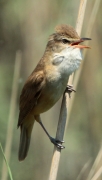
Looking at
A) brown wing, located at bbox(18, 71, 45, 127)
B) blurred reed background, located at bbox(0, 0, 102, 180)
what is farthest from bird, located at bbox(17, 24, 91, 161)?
blurred reed background, located at bbox(0, 0, 102, 180)

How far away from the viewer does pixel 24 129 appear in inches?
176

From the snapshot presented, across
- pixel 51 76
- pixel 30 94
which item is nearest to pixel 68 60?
pixel 51 76

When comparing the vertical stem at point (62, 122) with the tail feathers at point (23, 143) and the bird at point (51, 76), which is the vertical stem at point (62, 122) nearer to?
the bird at point (51, 76)

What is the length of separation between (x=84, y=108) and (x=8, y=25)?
1.21 m

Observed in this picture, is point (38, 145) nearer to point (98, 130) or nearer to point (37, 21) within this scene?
point (98, 130)

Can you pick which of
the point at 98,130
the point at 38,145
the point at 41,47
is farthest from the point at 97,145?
the point at 41,47

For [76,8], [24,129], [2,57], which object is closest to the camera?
[24,129]

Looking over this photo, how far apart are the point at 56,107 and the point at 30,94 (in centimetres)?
93

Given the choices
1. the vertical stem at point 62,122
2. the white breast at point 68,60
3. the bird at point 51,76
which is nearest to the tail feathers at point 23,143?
the bird at point 51,76

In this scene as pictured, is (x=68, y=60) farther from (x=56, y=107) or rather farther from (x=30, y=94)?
(x=56, y=107)

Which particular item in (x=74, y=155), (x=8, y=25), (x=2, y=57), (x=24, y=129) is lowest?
(x=74, y=155)

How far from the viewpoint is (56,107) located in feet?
16.8

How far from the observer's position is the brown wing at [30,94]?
13.5 ft

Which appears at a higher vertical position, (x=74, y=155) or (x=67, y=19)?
(x=67, y=19)
